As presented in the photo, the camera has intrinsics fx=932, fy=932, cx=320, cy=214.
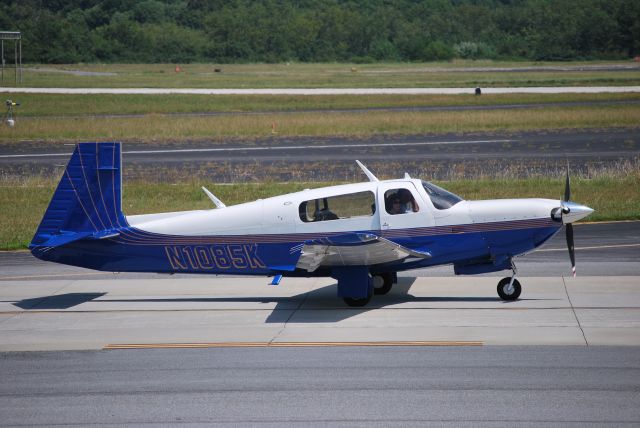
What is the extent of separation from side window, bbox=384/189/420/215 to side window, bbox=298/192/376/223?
0.23 meters

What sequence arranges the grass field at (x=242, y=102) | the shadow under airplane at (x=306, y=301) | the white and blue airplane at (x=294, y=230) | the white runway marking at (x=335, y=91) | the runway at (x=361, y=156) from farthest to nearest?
the white runway marking at (x=335, y=91), the grass field at (x=242, y=102), the runway at (x=361, y=156), the white and blue airplane at (x=294, y=230), the shadow under airplane at (x=306, y=301)

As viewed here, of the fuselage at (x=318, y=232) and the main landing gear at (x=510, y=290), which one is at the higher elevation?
the fuselage at (x=318, y=232)

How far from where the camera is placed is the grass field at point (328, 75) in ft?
247

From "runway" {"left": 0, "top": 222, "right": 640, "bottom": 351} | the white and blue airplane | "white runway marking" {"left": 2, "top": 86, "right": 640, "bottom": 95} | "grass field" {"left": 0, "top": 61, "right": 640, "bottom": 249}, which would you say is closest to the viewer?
"runway" {"left": 0, "top": 222, "right": 640, "bottom": 351}

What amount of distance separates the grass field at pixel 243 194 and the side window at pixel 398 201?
9767 mm

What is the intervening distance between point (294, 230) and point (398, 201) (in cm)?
178

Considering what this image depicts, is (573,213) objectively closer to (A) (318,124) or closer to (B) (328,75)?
(A) (318,124)

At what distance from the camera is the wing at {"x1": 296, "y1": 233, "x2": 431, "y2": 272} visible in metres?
14.3

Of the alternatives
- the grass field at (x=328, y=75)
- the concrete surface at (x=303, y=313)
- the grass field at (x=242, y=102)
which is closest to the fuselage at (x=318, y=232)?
the concrete surface at (x=303, y=313)

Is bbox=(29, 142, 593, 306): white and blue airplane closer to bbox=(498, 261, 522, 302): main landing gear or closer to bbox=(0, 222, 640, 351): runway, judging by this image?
bbox=(498, 261, 522, 302): main landing gear

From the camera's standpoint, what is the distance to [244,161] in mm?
36531

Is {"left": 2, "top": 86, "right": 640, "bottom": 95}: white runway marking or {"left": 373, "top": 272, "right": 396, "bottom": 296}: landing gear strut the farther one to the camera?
{"left": 2, "top": 86, "right": 640, "bottom": 95}: white runway marking

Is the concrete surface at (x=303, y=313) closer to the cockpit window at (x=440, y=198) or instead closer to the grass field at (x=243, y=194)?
the cockpit window at (x=440, y=198)

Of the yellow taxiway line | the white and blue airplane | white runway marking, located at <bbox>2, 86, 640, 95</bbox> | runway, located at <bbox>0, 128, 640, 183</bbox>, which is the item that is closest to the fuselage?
the white and blue airplane
